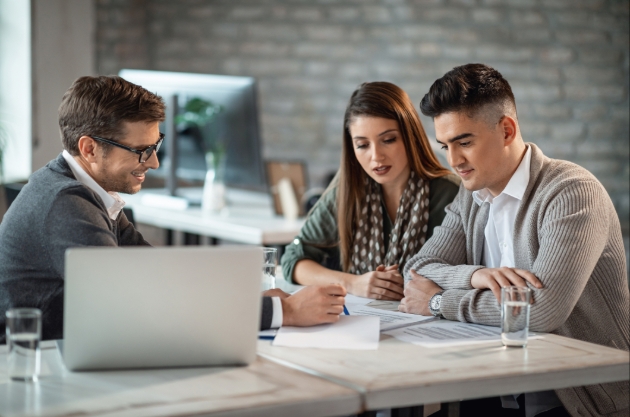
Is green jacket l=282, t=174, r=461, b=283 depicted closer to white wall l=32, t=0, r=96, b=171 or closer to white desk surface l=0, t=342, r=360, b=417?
white desk surface l=0, t=342, r=360, b=417

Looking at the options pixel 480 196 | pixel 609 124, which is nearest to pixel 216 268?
pixel 480 196

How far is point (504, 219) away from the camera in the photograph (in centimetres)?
192

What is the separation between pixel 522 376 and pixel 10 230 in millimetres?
1058

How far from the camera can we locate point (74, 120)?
5.87 ft

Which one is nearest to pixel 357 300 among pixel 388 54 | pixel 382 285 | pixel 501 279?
pixel 382 285

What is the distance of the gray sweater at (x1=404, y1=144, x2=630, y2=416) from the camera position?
1.62 m

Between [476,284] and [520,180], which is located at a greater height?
[520,180]

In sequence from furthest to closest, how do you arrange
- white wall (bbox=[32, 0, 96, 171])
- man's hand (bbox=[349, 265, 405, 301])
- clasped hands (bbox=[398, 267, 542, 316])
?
white wall (bbox=[32, 0, 96, 171])
man's hand (bbox=[349, 265, 405, 301])
clasped hands (bbox=[398, 267, 542, 316])

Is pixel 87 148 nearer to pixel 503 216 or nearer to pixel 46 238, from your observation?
pixel 46 238

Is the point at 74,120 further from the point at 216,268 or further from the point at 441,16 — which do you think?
the point at 441,16

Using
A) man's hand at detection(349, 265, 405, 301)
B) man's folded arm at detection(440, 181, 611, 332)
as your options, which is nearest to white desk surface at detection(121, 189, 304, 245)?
man's hand at detection(349, 265, 405, 301)

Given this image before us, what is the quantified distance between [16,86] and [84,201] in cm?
357

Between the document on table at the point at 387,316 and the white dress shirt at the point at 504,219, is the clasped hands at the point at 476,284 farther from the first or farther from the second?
the white dress shirt at the point at 504,219

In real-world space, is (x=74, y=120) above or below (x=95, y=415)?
above
